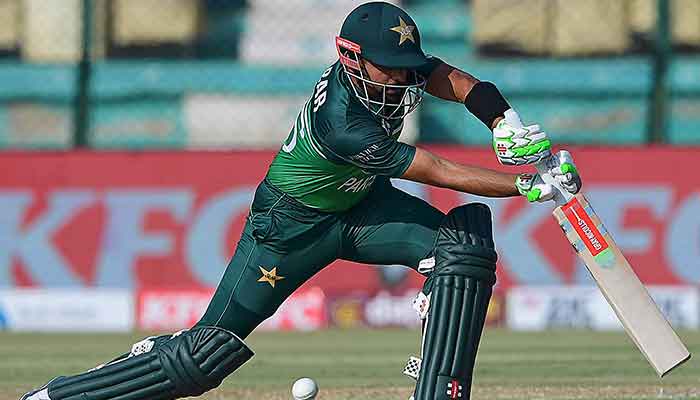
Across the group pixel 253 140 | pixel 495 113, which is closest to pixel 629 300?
pixel 495 113

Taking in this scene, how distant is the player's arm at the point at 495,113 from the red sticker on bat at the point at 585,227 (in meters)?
0.20

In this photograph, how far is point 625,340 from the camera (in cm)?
995

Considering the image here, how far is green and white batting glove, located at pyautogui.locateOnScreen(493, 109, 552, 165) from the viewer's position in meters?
4.36

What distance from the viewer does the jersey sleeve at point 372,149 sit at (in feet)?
14.8

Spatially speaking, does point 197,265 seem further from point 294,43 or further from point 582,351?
point 582,351

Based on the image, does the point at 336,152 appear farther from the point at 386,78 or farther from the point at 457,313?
the point at 457,313

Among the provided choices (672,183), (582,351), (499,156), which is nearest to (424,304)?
(499,156)

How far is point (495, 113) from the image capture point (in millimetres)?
4656

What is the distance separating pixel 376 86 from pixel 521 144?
548 millimetres

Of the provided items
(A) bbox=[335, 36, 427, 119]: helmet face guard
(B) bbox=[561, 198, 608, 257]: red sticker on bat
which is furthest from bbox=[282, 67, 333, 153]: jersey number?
(B) bbox=[561, 198, 608, 257]: red sticker on bat

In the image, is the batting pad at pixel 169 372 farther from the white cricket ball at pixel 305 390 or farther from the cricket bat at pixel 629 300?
the cricket bat at pixel 629 300

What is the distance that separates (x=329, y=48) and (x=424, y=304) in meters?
9.03

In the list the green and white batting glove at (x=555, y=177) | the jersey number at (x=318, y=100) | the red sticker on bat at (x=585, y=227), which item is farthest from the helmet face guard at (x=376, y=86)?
the red sticker on bat at (x=585, y=227)

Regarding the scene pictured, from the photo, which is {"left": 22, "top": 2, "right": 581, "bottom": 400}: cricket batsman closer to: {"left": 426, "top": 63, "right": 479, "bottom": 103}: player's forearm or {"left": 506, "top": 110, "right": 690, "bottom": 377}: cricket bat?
{"left": 426, "top": 63, "right": 479, "bottom": 103}: player's forearm
